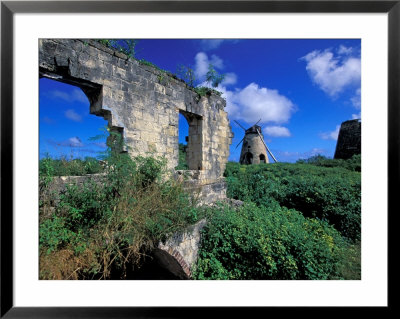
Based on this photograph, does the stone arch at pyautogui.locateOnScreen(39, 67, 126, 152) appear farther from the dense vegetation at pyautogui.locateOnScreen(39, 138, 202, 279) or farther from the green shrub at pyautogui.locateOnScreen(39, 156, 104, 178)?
the dense vegetation at pyautogui.locateOnScreen(39, 138, 202, 279)

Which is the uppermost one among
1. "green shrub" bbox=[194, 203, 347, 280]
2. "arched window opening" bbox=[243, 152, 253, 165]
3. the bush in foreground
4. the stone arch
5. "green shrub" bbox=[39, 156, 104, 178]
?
the stone arch

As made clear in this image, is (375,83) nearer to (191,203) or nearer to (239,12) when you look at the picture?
(239,12)

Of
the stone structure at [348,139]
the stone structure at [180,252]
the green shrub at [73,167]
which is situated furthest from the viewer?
the stone structure at [348,139]

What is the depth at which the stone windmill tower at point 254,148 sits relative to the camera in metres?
21.1

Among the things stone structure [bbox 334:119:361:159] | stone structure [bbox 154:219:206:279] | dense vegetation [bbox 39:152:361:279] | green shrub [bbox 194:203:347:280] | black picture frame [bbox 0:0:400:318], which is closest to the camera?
black picture frame [bbox 0:0:400:318]

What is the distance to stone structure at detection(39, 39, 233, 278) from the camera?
3.47 metres

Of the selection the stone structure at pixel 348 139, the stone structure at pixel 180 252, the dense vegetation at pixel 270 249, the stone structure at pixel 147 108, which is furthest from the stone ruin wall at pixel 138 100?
the stone structure at pixel 348 139

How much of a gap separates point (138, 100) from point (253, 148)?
58.9ft

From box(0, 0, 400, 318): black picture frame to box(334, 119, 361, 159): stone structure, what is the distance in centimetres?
1761

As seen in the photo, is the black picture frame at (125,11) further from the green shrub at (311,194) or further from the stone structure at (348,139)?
the stone structure at (348,139)

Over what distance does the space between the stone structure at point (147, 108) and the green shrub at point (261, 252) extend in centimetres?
35

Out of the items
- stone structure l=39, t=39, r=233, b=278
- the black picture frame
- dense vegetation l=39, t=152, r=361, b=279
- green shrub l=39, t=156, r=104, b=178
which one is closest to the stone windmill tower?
stone structure l=39, t=39, r=233, b=278

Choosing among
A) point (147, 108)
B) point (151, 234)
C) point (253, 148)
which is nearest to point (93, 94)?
point (147, 108)

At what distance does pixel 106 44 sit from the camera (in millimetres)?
4227
